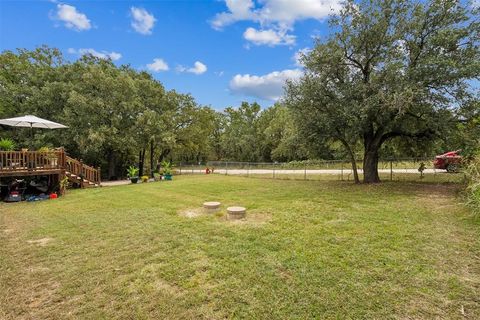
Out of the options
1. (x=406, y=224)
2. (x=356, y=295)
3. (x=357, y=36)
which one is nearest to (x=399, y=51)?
(x=357, y=36)

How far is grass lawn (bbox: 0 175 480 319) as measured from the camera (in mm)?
2633

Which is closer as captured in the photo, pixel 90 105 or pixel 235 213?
pixel 235 213

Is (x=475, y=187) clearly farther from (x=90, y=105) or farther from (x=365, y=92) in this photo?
(x=90, y=105)

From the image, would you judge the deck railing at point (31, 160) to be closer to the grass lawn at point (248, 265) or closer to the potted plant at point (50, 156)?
the potted plant at point (50, 156)

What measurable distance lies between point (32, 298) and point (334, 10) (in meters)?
12.3

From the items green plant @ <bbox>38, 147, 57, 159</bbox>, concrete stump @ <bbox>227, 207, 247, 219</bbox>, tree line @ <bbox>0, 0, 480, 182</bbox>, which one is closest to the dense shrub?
tree line @ <bbox>0, 0, 480, 182</bbox>

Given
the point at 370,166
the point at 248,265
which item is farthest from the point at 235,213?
the point at 370,166

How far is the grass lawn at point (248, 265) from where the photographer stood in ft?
8.64

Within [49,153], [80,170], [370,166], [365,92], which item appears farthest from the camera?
[80,170]

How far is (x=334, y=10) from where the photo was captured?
33.7 feet

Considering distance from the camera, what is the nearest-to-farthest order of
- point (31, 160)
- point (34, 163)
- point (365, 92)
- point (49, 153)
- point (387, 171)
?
point (365, 92), point (31, 160), point (34, 163), point (49, 153), point (387, 171)

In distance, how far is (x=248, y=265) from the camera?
3527mm

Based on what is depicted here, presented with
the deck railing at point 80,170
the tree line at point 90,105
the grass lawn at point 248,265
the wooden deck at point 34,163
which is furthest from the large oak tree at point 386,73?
the deck railing at point 80,170

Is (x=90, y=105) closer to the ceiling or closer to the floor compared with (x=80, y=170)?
closer to the ceiling
